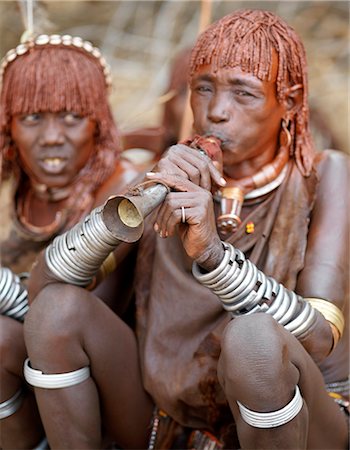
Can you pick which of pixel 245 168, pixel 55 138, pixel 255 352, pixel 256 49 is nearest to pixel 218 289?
pixel 255 352

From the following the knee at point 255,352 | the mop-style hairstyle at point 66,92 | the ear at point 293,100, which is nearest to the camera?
the knee at point 255,352

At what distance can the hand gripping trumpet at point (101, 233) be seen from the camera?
6.05ft

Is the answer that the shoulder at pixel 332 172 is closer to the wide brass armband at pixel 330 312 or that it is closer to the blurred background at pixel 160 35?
the wide brass armband at pixel 330 312

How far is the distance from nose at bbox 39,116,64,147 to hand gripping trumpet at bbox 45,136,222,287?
24.5 inches

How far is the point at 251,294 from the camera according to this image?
76.0 inches

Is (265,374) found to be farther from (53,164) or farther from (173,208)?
(53,164)

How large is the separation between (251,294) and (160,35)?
13.9 feet

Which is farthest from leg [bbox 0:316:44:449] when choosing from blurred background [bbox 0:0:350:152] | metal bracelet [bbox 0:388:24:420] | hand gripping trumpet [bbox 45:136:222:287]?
blurred background [bbox 0:0:350:152]

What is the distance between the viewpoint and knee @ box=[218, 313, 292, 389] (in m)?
1.75

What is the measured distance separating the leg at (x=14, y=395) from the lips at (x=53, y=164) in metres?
0.63

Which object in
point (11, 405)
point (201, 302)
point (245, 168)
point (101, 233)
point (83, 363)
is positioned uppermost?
point (245, 168)

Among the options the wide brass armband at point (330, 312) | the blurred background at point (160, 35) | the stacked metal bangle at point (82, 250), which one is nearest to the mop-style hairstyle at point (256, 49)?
the wide brass armband at point (330, 312)

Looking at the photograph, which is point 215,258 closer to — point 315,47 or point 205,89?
point 205,89

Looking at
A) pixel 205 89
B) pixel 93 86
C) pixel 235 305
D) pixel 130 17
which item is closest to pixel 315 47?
pixel 130 17
